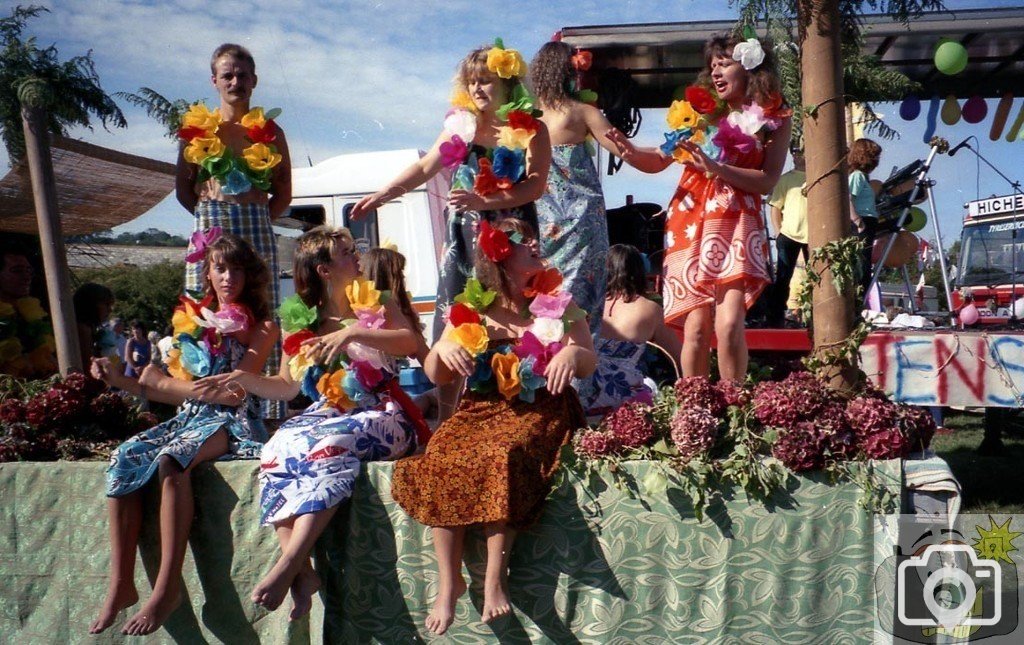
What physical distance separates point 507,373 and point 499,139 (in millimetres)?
1154

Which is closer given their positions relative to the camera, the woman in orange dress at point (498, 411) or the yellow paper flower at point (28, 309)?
the woman in orange dress at point (498, 411)

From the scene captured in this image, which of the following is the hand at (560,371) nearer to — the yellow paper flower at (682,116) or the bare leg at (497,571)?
the bare leg at (497,571)

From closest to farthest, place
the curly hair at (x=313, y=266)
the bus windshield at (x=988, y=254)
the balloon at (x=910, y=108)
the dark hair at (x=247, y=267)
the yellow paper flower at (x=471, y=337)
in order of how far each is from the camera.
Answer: the yellow paper flower at (x=471, y=337) → the curly hair at (x=313, y=266) → the dark hair at (x=247, y=267) → the balloon at (x=910, y=108) → the bus windshield at (x=988, y=254)

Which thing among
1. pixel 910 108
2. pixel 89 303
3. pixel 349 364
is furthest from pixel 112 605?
pixel 910 108

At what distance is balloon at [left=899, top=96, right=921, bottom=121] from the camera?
22.1 ft

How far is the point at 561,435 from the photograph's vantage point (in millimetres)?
2768

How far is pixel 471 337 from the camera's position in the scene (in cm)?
278

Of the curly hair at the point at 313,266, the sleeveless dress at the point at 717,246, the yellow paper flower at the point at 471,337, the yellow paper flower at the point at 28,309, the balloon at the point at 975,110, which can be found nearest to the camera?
the yellow paper flower at the point at 471,337

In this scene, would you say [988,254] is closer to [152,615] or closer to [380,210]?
[380,210]

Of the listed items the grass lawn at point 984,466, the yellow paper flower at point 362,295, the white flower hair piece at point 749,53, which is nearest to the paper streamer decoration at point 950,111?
the grass lawn at point 984,466

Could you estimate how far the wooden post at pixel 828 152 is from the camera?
9.33 feet

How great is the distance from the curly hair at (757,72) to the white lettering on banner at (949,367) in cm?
148

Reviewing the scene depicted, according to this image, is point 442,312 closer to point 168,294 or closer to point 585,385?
point 585,385

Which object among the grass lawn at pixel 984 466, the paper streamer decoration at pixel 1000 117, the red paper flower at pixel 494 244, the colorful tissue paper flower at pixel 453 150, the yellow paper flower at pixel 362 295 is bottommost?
the grass lawn at pixel 984 466
